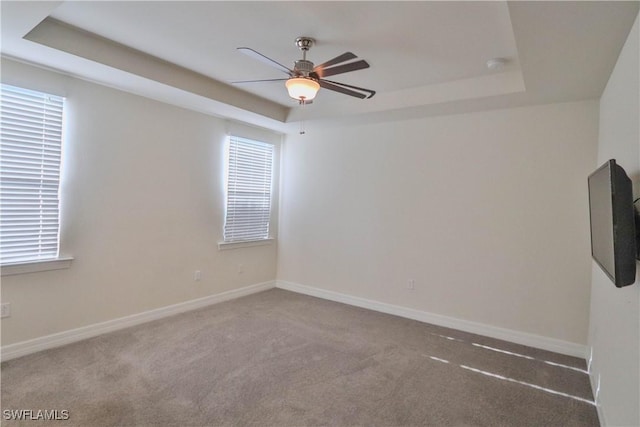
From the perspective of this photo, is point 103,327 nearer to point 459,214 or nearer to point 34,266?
point 34,266

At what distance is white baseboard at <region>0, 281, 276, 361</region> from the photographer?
9.30 ft

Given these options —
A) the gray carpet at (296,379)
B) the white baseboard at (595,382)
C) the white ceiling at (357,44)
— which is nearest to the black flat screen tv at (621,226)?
the white ceiling at (357,44)

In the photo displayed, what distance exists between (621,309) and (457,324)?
2.11 m

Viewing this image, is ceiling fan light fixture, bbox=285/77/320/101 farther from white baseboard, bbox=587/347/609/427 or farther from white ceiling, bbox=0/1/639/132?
white baseboard, bbox=587/347/609/427

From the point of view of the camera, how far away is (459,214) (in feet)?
12.5

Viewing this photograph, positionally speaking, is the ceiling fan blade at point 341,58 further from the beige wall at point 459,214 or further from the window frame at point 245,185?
the window frame at point 245,185

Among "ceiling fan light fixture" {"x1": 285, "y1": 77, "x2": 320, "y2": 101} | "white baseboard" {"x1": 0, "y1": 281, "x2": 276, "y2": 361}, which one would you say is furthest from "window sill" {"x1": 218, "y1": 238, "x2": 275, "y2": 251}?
"ceiling fan light fixture" {"x1": 285, "y1": 77, "x2": 320, "y2": 101}

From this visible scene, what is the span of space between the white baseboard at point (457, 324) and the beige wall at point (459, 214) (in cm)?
6

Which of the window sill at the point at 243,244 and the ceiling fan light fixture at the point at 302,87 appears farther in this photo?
the window sill at the point at 243,244

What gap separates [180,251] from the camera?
160 inches

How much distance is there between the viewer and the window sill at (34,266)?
2758 millimetres

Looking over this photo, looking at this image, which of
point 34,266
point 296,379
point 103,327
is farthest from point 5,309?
point 296,379

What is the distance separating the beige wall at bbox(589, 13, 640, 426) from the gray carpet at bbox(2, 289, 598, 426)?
0.39 meters

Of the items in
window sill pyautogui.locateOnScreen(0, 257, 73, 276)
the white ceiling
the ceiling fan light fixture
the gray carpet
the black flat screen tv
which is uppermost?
the white ceiling
